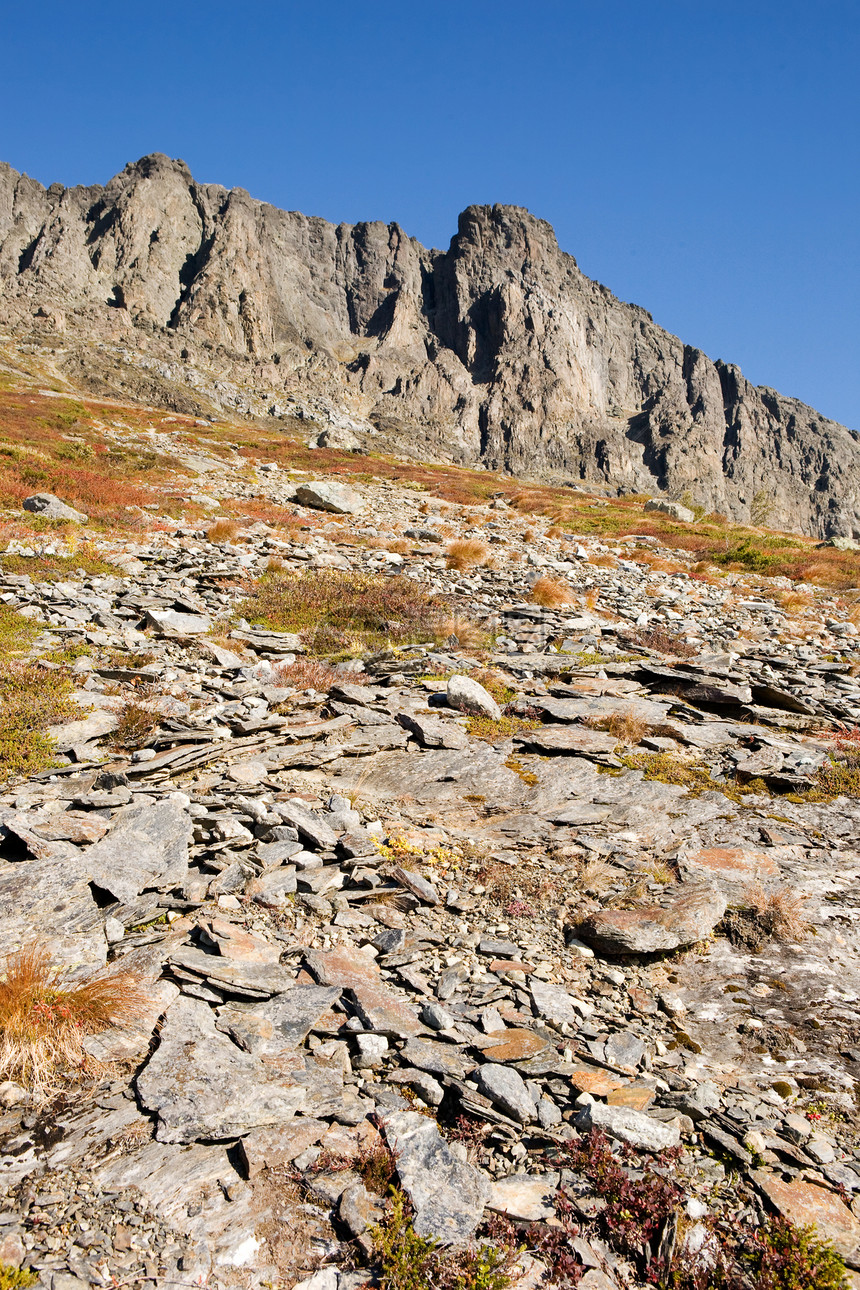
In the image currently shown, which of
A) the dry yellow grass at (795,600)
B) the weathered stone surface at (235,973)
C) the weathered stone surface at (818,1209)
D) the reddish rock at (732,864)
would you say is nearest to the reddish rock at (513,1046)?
the weathered stone surface at (818,1209)

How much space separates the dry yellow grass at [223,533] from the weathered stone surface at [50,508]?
395 cm

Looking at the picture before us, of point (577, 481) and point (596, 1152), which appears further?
point (577, 481)

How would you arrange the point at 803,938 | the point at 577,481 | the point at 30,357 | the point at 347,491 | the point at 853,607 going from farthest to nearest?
1. the point at 577,481
2. the point at 30,357
3. the point at 347,491
4. the point at 853,607
5. the point at 803,938

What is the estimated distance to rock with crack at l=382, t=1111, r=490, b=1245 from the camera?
10.5 feet

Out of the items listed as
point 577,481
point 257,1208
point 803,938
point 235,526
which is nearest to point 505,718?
point 803,938

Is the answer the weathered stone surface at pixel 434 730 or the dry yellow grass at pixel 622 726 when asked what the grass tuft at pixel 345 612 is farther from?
the dry yellow grass at pixel 622 726

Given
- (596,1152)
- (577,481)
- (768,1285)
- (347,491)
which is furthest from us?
(577,481)

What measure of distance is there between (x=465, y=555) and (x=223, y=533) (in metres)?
7.99

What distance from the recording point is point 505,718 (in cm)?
1027

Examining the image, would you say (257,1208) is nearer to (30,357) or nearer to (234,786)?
(234,786)

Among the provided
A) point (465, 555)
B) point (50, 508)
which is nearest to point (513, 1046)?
point (465, 555)

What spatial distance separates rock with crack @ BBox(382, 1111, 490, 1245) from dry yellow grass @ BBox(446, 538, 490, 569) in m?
17.6

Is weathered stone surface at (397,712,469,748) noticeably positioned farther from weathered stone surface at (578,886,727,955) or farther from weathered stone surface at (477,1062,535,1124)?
weathered stone surface at (477,1062,535,1124)

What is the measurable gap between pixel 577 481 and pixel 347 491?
6654 inches
